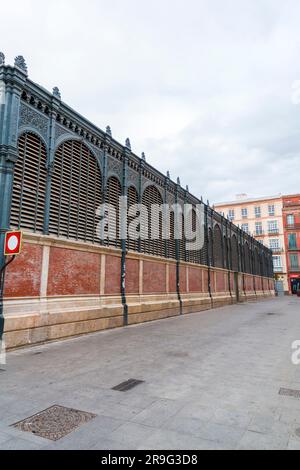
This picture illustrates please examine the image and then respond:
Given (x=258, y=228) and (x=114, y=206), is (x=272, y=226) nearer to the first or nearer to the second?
(x=258, y=228)

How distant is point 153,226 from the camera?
15789 millimetres

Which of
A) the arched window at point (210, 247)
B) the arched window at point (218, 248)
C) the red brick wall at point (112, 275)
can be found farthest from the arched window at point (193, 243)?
the red brick wall at point (112, 275)

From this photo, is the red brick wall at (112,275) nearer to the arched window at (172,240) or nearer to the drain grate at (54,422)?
the arched window at (172,240)

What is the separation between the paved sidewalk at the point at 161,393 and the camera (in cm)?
322

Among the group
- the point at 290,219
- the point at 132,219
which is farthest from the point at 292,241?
the point at 132,219

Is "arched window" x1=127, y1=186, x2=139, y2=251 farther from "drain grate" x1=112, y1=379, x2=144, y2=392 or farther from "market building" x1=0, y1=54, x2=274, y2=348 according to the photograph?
"drain grate" x1=112, y1=379, x2=144, y2=392

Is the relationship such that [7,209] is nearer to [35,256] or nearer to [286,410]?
[35,256]

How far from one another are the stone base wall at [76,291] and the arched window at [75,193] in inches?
21.6

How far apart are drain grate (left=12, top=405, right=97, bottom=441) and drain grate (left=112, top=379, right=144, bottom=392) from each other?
1.01 meters

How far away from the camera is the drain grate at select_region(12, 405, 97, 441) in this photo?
3.41m

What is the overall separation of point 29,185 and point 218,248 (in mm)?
19593

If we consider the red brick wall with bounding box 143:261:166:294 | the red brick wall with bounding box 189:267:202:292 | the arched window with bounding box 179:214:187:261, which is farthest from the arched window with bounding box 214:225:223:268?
the red brick wall with bounding box 143:261:166:294

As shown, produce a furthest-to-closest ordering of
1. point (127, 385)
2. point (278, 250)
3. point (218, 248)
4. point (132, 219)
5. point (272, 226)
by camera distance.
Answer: point (272, 226)
point (278, 250)
point (218, 248)
point (132, 219)
point (127, 385)
